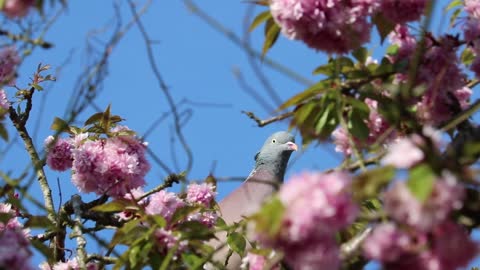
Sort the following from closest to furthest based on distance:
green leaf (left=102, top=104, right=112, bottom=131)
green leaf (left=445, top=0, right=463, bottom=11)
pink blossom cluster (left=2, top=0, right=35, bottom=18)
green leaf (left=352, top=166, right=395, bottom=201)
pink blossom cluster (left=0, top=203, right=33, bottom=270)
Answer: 1. green leaf (left=352, top=166, right=395, bottom=201)
2. pink blossom cluster (left=0, top=203, right=33, bottom=270)
3. pink blossom cluster (left=2, top=0, right=35, bottom=18)
4. green leaf (left=445, top=0, right=463, bottom=11)
5. green leaf (left=102, top=104, right=112, bottom=131)

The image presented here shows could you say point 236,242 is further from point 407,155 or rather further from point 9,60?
point 407,155

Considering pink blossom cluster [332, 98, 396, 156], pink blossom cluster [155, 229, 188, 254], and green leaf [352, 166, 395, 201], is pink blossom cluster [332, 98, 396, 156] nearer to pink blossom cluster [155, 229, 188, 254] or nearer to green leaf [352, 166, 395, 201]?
pink blossom cluster [155, 229, 188, 254]

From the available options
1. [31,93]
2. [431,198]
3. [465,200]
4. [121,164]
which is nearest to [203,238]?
[121,164]

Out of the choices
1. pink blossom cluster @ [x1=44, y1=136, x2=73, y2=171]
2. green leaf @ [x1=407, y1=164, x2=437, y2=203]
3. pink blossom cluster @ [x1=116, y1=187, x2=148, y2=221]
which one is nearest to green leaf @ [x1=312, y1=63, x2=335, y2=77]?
pink blossom cluster @ [x1=116, y1=187, x2=148, y2=221]

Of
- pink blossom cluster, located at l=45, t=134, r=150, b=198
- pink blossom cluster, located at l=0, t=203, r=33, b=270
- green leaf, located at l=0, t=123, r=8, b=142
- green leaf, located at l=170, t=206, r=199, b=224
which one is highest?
pink blossom cluster, located at l=45, t=134, r=150, b=198

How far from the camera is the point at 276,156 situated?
220 inches

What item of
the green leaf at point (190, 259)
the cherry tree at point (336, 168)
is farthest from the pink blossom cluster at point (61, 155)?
the green leaf at point (190, 259)

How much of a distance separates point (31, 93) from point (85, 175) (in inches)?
38.5

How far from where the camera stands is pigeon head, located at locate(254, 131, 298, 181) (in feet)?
18.2

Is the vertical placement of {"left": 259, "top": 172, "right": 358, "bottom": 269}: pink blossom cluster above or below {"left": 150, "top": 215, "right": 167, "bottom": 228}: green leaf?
below

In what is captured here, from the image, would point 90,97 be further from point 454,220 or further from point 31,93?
point 31,93

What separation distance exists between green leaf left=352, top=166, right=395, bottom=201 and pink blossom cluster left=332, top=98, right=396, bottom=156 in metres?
1.04

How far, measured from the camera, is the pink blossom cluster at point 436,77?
253 centimetres

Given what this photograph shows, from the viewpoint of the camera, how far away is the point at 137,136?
3709mm
